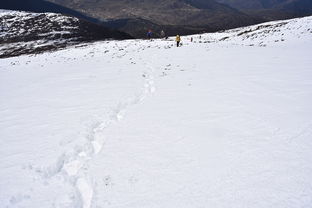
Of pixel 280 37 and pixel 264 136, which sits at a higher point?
pixel 280 37

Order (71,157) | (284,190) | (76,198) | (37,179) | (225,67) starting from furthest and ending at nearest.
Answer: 1. (225,67)
2. (71,157)
3. (37,179)
4. (76,198)
5. (284,190)

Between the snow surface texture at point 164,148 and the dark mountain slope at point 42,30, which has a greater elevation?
the dark mountain slope at point 42,30

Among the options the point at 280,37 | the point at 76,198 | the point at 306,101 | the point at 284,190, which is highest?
the point at 280,37

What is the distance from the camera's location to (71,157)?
4371mm

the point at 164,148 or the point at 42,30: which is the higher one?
the point at 42,30

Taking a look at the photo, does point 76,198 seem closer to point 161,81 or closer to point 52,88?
point 161,81

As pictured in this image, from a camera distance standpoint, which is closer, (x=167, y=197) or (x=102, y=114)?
(x=167, y=197)

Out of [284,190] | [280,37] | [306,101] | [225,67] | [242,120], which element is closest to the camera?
[284,190]

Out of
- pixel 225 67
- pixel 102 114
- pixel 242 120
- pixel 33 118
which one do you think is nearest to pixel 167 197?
pixel 242 120

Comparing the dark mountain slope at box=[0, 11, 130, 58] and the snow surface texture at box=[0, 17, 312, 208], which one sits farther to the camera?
the dark mountain slope at box=[0, 11, 130, 58]

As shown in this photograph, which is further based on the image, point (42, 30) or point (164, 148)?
point (42, 30)

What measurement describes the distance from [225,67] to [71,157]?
10.6m

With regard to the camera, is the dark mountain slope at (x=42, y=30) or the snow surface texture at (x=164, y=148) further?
the dark mountain slope at (x=42, y=30)

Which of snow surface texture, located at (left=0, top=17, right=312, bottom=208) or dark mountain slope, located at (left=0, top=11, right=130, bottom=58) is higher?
dark mountain slope, located at (left=0, top=11, right=130, bottom=58)
